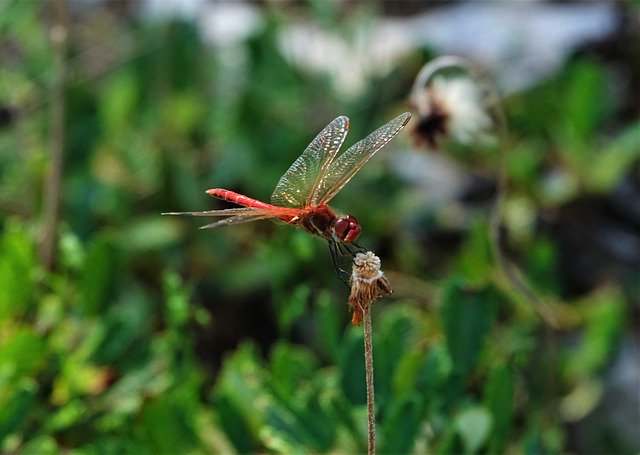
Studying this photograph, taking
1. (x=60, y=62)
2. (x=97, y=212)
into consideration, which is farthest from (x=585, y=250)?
(x=60, y=62)

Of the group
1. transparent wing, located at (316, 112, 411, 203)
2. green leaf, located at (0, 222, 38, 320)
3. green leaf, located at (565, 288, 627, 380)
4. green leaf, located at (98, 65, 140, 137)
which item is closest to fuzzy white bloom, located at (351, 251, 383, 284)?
transparent wing, located at (316, 112, 411, 203)

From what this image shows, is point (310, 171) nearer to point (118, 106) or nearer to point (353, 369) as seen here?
point (353, 369)

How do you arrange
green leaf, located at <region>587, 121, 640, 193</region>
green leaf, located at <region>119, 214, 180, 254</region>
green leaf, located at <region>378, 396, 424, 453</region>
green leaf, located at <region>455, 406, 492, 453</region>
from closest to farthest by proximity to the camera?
green leaf, located at <region>378, 396, 424, 453</region> → green leaf, located at <region>455, 406, 492, 453</region> → green leaf, located at <region>119, 214, 180, 254</region> → green leaf, located at <region>587, 121, 640, 193</region>

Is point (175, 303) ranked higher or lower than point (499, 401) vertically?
higher

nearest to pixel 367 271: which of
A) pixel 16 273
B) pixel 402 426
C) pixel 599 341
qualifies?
pixel 402 426

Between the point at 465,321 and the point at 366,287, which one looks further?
the point at 465,321

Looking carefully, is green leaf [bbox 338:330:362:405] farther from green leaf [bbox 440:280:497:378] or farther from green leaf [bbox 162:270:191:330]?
green leaf [bbox 162:270:191:330]
